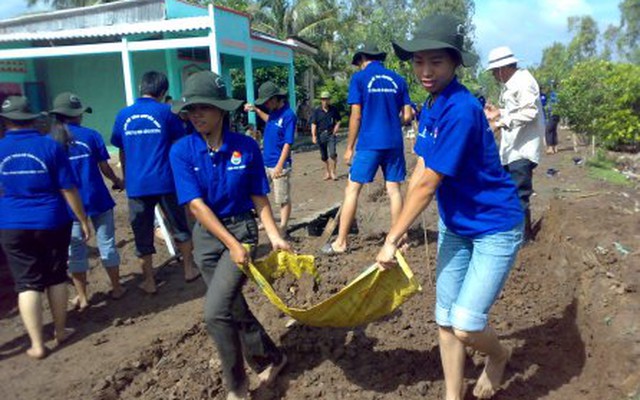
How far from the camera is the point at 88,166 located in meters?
5.23

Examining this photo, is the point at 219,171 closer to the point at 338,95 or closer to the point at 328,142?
the point at 328,142

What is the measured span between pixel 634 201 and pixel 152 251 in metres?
5.59

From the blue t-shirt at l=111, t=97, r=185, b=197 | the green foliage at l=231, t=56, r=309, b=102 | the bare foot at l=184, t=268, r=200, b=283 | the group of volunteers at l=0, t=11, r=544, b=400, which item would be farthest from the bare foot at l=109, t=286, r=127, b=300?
the green foliage at l=231, t=56, r=309, b=102

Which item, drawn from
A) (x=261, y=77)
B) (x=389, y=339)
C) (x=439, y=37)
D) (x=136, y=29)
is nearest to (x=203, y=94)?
(x=439, y=37)

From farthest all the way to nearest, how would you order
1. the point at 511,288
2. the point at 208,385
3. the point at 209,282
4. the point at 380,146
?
the point at 380,146 < the point at 511,288 < the point at 208,385 < the point at 209,282

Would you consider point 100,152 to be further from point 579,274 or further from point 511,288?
point 579,274

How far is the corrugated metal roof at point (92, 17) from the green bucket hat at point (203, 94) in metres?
14.4

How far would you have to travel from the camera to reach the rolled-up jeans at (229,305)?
332 centimetres

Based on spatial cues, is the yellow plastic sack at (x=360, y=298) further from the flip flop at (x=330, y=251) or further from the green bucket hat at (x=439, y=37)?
the flip flop at (x=330, y=251)

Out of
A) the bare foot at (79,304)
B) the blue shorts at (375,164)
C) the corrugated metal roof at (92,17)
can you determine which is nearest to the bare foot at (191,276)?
the bare foot at (79,304)

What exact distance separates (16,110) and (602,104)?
12.8 metres

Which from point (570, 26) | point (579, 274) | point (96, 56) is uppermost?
point (570, 26)

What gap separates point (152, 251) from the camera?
5.63m

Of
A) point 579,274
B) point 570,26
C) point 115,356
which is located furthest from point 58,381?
point 570,26
